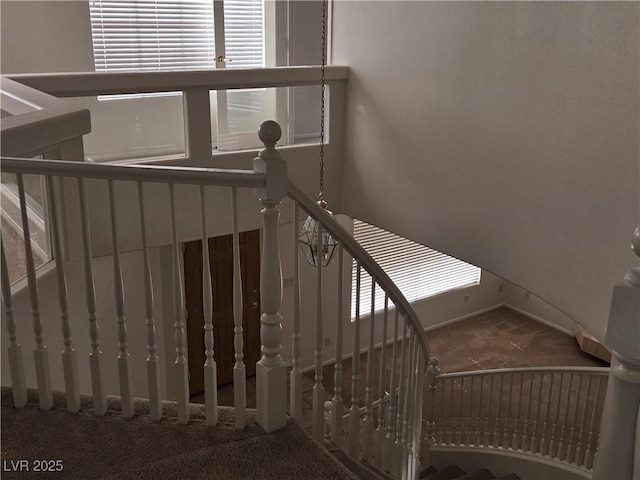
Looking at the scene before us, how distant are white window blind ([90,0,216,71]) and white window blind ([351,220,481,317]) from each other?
3.39m

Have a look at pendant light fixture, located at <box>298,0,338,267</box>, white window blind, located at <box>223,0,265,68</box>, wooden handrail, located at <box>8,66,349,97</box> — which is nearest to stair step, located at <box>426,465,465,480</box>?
pendant light fixture, located at <box>298,0,338,267</box>

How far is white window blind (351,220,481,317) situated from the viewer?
912cm

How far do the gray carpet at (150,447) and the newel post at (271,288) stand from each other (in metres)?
0.10

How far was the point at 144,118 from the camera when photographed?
540cm

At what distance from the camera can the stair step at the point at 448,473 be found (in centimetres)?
595

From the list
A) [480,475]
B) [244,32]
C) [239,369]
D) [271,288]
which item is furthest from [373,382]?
[244,32]

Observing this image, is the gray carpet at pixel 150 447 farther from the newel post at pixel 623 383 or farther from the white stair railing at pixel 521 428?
the white stair railing at pixel 521 428

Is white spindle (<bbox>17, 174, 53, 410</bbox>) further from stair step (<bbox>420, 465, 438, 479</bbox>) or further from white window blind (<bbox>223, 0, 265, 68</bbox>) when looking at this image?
white window blind (<bbox>223, 0, 265, 68</bbox>)

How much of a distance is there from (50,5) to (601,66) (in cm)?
451

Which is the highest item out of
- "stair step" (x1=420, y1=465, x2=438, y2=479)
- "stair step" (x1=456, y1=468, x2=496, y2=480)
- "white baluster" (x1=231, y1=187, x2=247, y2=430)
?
"white baluster" (x1=231, y1=187, x2=247, y2=430)

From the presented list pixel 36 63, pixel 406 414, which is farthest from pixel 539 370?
pixel 36 63

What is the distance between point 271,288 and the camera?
93.6 inches

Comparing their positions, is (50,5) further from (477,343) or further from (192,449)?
(477,343)

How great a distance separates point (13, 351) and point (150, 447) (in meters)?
0.59
